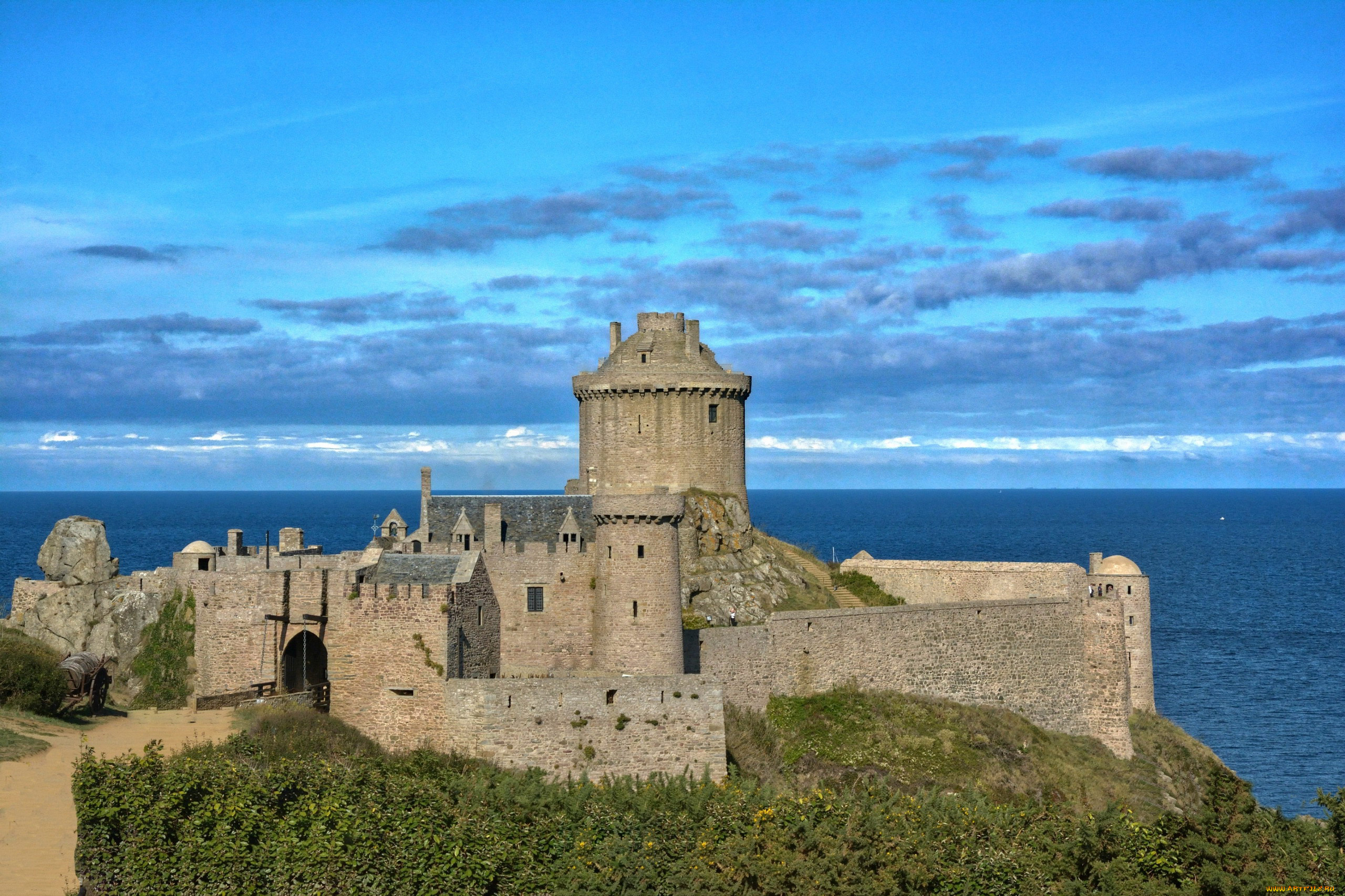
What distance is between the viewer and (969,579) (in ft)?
175

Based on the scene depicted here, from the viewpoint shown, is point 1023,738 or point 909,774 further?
point 1023,738

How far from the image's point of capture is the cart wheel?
126 ft

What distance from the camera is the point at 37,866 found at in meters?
26.3

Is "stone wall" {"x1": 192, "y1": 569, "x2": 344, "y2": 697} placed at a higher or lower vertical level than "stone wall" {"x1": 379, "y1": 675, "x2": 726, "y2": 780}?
higher

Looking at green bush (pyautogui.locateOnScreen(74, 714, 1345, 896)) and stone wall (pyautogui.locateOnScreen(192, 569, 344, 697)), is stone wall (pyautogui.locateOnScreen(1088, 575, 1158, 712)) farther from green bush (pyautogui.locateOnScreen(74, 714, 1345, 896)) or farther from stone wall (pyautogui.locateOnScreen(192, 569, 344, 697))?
stone wall (pyautogui.locateOnScreen(192, 569, 344, 697))

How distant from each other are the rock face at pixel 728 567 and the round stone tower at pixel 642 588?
26.1 ft

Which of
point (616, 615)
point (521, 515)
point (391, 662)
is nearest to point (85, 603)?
point (391, 662)

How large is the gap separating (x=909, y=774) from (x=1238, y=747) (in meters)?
24.7

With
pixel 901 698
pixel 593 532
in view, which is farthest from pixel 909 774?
pixel 593 532

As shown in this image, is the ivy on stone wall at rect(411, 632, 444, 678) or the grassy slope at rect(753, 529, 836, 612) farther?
the grassy slope at rect(753, 529, 836, 612)

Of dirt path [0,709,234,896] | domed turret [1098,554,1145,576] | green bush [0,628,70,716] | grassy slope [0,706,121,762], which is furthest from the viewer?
domed turret [1098,554,1145,576]

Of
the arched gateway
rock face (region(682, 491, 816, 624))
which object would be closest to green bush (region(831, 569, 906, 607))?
rock face (region(682, 491, 816, 624))

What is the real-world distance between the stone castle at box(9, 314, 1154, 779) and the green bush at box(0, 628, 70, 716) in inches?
161

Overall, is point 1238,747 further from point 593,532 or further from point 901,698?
point 593,532
